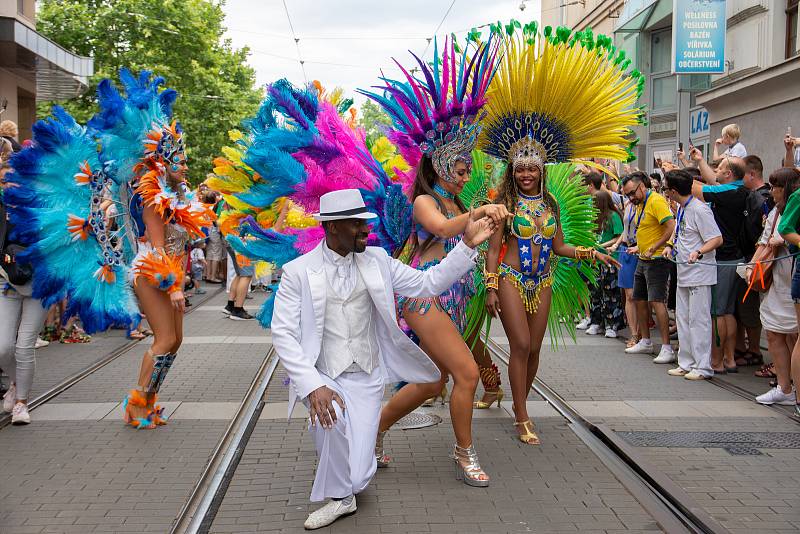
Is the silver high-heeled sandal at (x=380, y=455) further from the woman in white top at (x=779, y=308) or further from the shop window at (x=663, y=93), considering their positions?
the shop window at (x=663, y=93)

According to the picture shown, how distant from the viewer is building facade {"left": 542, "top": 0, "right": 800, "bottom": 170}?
14.5 m

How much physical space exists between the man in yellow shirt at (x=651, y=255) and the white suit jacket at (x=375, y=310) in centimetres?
512

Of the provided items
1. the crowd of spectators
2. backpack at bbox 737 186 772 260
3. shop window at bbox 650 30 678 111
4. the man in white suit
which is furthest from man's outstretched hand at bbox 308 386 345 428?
shop window at bbox 650 30 678 111

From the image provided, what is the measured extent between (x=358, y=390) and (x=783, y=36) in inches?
553

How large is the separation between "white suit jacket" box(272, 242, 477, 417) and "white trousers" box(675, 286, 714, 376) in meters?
4.46

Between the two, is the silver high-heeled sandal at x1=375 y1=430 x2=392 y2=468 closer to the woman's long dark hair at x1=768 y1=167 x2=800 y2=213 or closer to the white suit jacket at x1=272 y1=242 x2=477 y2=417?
the white suit jacket at x1=272 y1=242 x2=477 y2=417

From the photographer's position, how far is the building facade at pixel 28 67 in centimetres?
1997

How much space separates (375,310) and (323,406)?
0.81 m

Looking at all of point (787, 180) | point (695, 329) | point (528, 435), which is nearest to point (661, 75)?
point (695, 329)

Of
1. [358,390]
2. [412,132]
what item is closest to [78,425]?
[358,390]

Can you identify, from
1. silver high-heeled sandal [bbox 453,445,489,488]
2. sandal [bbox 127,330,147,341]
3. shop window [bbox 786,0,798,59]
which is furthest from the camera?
shop window [bbox 786,0,798,59]

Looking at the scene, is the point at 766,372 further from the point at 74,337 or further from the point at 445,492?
the point at 74,337

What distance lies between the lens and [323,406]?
4.21 meters

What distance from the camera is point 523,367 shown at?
609cm
